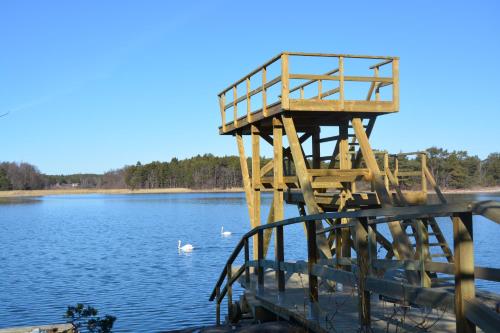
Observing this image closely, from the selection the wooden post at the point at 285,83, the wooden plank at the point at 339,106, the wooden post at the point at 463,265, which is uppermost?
the wooden post at the point at 285,83

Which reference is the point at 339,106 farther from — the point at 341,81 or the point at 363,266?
the point at 363,266

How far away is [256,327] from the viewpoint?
7.52 meters

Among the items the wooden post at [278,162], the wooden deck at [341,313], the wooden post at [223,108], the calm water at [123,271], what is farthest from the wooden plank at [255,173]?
the calm water at [123,271]

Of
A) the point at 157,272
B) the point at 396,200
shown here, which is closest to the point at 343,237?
the point at 396,200

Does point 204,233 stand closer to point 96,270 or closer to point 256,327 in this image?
point 96,270

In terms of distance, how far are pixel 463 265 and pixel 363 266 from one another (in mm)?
1618

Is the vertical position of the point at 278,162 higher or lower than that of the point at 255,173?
higher

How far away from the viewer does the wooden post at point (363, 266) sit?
5.49m

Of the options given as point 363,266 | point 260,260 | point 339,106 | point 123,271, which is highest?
point 339,106

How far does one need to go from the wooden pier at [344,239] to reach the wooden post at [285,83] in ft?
0.06

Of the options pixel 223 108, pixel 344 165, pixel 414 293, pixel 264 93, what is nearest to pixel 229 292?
pixel 344 165

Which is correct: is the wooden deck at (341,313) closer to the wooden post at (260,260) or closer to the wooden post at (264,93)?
the wooden post at (260,260)

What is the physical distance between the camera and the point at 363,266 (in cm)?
550

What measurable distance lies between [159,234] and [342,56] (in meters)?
36.0
